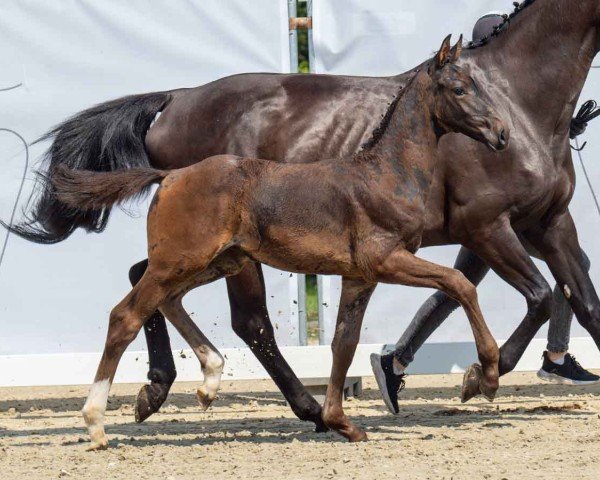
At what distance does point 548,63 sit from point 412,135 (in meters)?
1.14

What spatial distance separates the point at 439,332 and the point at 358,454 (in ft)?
7.33

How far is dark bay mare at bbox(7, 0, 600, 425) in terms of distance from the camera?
596cm

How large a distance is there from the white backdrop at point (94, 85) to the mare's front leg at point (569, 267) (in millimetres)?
1568

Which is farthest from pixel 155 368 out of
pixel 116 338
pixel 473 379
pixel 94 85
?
pixel 94 85

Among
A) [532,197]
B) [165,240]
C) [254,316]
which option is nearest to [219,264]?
[165,240]

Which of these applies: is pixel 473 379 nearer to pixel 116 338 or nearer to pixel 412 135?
pixel 412 135

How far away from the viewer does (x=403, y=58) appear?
705 cm

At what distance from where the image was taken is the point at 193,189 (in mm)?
5297

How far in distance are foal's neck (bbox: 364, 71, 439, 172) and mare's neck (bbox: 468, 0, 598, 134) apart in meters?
Result: 0.88

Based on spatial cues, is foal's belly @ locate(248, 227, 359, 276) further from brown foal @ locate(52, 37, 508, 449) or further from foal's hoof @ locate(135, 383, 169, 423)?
foal's hoof @ locate(135, 383, 169, 423)

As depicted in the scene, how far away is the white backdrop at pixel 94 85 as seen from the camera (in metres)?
7.07

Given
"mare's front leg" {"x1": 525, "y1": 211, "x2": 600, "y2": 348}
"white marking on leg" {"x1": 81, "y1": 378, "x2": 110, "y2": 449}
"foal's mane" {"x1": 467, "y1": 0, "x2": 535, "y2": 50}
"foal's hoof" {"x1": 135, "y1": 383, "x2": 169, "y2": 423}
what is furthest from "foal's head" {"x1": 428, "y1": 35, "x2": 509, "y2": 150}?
"foal's hoof" {"x1": 135, "y1": 383, "x2": 169, "y2": 423}

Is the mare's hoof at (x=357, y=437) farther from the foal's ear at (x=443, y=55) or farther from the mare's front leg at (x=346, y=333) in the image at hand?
→ the foal's ear at (x=443, y=55)

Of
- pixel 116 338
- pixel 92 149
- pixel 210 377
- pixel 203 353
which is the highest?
pixel 92 149
